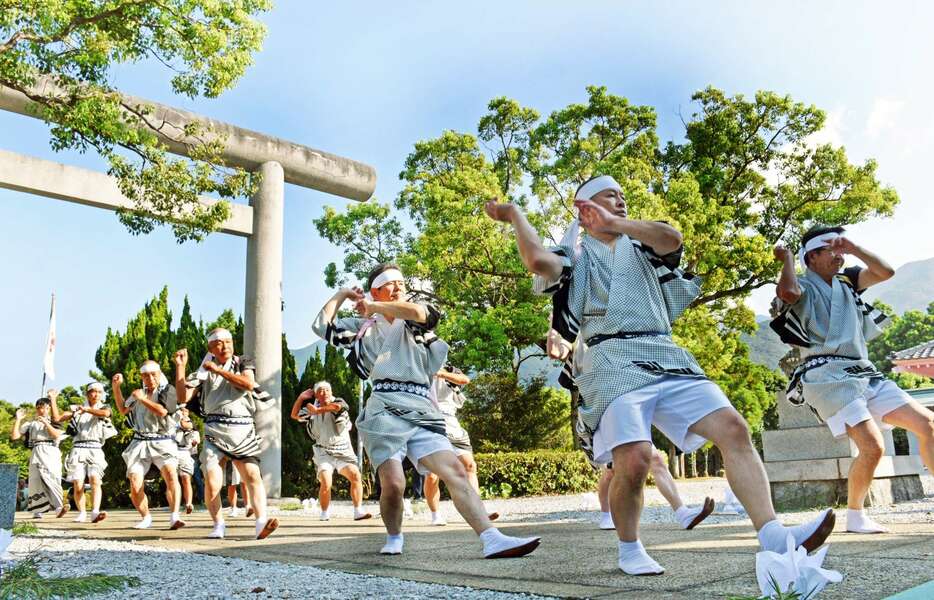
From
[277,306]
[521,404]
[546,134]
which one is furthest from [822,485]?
[546,134]

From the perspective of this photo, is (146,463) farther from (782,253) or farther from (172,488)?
(782,253)

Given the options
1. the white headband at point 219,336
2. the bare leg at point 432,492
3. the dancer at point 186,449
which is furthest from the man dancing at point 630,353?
the dancer at point 186,449

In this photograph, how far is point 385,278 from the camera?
5.02 m

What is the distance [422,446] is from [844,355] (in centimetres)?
262

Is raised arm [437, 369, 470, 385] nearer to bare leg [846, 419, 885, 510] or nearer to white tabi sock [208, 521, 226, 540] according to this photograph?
white tabi sock [208, 521, 226, 540]

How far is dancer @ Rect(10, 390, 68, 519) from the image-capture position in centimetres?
1271

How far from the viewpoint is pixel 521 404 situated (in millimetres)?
19891

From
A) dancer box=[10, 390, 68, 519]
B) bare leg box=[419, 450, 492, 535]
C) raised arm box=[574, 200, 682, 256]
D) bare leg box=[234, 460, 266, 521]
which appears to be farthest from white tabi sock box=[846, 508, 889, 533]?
dancer box=[10, 390, 68, 519]

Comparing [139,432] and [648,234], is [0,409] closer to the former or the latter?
[139,432]

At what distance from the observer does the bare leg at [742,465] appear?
119 inches

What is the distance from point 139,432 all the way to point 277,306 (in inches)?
226

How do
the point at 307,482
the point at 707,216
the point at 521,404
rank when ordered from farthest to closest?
1. the point at 521,404
2. the point at 707,216
3. the point at 307,482

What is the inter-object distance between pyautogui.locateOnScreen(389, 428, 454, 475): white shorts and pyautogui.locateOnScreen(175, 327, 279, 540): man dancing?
204 cm

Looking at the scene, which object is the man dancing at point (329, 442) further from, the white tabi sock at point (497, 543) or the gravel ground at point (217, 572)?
the white tabi sock at point (497, 543)
